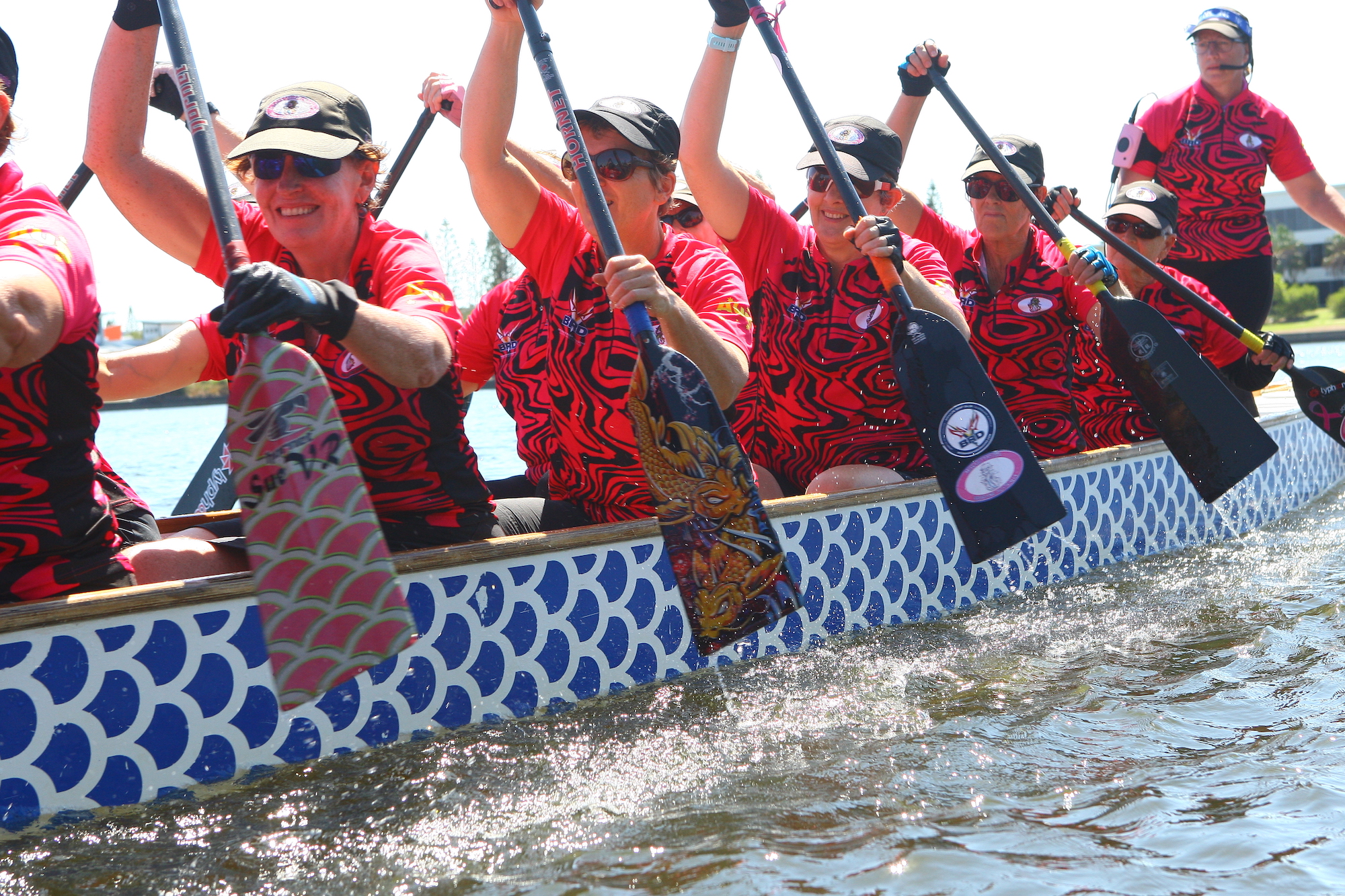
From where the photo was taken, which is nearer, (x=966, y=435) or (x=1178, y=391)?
(x=966, y=435)

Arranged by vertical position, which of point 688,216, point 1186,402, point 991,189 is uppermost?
point 688,216

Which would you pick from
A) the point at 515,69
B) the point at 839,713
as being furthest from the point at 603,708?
the point at 515,69

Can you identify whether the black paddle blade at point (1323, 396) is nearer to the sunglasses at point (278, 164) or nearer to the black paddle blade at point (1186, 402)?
the black paddle blade at point (1186, 402)

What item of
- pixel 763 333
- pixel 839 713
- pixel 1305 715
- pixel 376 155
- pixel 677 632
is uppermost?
pixel 376 155

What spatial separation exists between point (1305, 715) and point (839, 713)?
110 centimetres

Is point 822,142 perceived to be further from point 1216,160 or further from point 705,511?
point 1216,160

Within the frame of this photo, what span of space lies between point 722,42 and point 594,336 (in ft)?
3.66

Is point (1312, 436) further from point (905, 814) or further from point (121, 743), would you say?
point (121, 743)

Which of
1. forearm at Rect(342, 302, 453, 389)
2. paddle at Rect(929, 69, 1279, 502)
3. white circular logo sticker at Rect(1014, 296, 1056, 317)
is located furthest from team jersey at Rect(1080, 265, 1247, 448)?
forearm at Rect(342, 302, 453, 389)

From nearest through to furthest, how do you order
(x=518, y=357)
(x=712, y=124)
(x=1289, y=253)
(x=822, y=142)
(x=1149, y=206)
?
(x=518, y=357) < (x=712, y=124) < (x=822, y=142) < (x=1149, y=206) < (x=1289, y=253)

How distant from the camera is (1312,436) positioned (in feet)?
21.2

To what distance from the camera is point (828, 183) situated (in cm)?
379

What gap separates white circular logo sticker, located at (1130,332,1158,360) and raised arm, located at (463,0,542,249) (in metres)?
2.56

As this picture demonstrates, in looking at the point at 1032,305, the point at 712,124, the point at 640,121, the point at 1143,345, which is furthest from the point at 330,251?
the point at 1143,345
